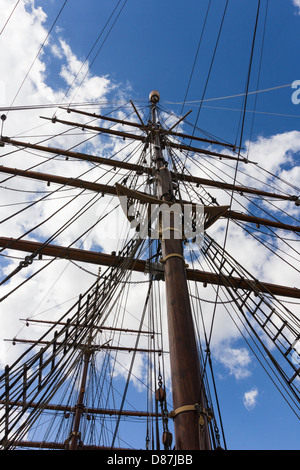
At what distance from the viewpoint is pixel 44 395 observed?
4008mm

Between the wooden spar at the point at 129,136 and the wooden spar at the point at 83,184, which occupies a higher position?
the wooden spar at the point at 129,136

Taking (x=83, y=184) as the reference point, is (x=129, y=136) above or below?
above

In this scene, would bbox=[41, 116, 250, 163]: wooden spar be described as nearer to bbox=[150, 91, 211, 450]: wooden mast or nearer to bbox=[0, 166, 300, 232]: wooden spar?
bbox=[0, 166, 300, 232]: wooden spar

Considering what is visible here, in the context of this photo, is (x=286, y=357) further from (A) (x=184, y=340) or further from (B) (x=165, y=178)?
(B) (x=165, y=178)

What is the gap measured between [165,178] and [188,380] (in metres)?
3.70

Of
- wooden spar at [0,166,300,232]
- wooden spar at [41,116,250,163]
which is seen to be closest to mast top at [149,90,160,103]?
wooden spar at [41,116,250,163]

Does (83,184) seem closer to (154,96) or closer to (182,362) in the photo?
(154,96)

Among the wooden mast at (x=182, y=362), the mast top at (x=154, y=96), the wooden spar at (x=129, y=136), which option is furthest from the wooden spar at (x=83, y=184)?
the wooden mast at (x=182, y=362)

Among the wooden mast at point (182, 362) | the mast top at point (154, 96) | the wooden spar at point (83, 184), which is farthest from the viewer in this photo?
the mast top at point (154, 96)

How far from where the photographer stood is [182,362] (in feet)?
11.1

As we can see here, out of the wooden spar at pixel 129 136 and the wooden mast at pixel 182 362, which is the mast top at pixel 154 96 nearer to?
the wooden spar at pixel 129 136

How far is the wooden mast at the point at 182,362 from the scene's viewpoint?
2.93 metres

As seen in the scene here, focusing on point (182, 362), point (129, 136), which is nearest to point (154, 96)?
point (129, 136)
